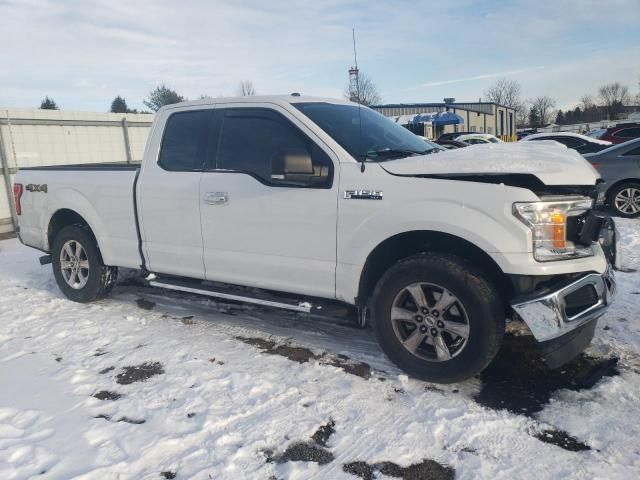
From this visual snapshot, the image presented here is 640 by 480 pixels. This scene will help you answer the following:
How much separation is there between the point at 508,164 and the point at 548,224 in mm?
449

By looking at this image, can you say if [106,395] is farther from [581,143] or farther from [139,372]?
[581,143]

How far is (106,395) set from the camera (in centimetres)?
365

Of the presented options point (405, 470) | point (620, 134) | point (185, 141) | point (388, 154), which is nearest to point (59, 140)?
point (185, 141)

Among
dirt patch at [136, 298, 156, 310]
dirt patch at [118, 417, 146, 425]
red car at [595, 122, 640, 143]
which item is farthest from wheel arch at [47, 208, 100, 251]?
red car at [595, 122, 640, 143]

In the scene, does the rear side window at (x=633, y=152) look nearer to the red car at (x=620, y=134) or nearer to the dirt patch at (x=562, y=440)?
the red car at (x=620, y=134)

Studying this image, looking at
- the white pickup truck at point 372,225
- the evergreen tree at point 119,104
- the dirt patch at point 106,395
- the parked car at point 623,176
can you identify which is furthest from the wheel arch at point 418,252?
the evergreen tree at point 119,104

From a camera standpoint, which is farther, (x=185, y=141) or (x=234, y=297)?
(x=185, y=141)

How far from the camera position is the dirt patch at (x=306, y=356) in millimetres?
3938

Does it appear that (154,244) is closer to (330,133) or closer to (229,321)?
(229,321)

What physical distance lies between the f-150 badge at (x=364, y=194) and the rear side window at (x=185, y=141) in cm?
155

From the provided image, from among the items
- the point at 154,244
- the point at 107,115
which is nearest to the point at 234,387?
the point at 154,244

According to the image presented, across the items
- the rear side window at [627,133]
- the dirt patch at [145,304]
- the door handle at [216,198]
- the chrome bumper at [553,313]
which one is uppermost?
the rear side window at [627,133]

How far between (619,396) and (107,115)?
44.2 ft

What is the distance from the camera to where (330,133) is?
405 cm
